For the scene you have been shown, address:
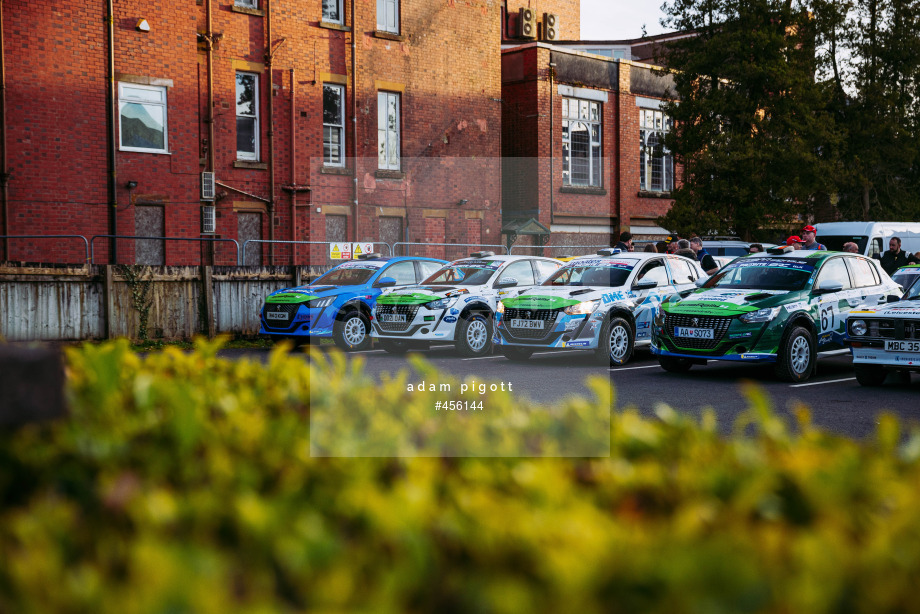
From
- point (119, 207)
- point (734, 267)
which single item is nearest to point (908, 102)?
point (734, 267)

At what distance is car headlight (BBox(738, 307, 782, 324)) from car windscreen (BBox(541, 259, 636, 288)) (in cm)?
301

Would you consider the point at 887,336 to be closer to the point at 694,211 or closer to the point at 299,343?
the point at 299,343

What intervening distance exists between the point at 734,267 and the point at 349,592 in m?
13.5

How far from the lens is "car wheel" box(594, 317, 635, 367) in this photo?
578 inches

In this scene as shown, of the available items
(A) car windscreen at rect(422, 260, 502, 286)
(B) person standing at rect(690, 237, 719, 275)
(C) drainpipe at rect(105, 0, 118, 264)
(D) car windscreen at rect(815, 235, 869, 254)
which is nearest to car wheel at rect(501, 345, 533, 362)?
(A) car windscreen at rect(422, 260, 502, 286)

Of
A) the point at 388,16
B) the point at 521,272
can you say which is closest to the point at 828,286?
the point at 521,272

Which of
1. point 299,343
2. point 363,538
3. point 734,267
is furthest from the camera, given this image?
point 299,343

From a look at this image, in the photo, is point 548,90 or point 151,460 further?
point 548,90

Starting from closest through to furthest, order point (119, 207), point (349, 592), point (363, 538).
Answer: point (349, 592) < point (363, 538) < point (119, 207)

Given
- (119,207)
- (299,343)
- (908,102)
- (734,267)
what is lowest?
(299,343)

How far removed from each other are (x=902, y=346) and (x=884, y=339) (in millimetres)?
226

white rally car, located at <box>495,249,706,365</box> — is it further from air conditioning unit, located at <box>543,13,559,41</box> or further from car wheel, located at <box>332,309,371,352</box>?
air conditioning unit, located at <box>543,13,559,41</box>

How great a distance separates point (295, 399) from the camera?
3193 millimetres

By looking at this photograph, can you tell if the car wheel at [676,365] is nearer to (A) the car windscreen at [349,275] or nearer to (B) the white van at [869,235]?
(A) the car windscreen at [349,275]
